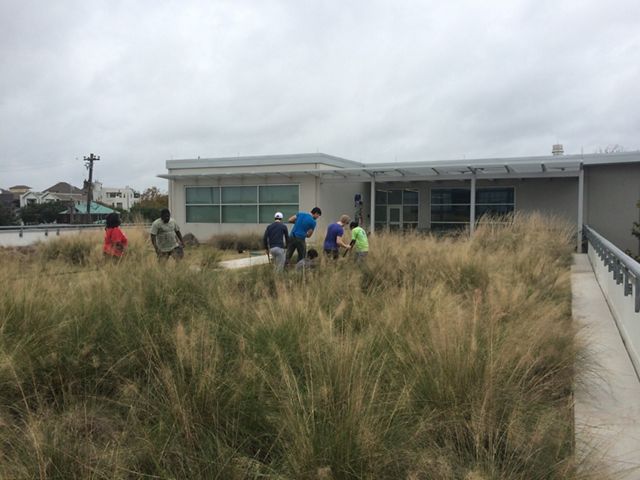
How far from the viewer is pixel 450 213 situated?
26.2 m

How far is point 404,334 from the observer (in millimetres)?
4188

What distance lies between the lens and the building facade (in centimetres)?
2125

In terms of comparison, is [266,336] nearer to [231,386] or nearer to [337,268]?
[231,386]

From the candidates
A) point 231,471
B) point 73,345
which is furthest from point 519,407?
point 73,345

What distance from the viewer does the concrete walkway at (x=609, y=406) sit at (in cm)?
304

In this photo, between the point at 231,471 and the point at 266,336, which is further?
the point at 266,336

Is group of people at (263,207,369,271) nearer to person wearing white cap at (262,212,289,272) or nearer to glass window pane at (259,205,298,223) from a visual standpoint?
person wearing white cap at (262,212,289,272)

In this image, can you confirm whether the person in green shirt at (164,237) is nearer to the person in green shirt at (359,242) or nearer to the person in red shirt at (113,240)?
the person in red shirt at (113,240)

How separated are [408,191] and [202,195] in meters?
10.7

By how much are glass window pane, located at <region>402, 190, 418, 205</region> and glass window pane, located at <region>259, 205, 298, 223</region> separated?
6001mm

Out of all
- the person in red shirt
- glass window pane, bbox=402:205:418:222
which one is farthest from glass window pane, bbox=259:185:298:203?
the person in red shirt

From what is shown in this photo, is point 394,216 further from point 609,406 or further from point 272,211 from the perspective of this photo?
point 609,406

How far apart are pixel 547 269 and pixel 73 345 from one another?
6863mm

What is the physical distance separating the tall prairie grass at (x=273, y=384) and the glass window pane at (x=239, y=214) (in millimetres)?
20376
